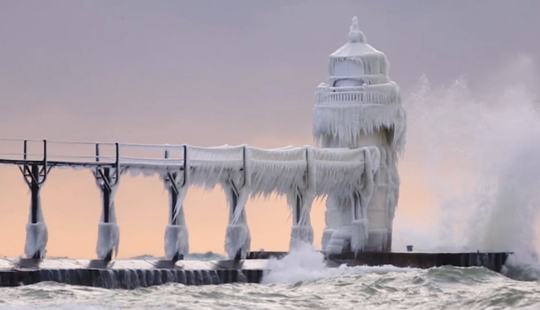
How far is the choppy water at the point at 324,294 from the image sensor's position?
52188 millimetres

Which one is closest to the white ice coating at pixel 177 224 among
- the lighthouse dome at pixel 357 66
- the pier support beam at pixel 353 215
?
the pier support beam at pixel 353 215

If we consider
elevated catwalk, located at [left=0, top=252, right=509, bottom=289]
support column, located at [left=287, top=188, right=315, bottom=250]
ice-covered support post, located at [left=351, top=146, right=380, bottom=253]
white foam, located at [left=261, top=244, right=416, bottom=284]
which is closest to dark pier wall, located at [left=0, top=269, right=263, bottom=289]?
elevated catwalk, located at [left=0, top=252, right=509, bottom=289]

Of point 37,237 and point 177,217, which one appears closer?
point 37,237

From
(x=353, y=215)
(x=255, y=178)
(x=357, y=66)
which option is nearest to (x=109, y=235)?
(x=255, y=178)

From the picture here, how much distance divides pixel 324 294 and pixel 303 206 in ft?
57.8

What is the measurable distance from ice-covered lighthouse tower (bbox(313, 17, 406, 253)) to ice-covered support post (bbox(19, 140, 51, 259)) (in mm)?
16597

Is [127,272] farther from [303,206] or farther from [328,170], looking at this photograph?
[328,170]

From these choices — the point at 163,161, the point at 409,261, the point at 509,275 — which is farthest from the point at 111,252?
the point at 509,275

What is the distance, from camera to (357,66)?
79.9 meters

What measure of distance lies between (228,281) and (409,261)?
12.3 metres

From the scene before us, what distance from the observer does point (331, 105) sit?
7944 centimetres

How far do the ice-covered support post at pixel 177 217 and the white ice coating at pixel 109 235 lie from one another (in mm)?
2740

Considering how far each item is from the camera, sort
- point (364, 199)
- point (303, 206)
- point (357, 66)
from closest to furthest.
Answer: point (303, 206), point (364, 199), point (357, 66)

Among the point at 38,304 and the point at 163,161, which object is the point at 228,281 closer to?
the point at 163,161
